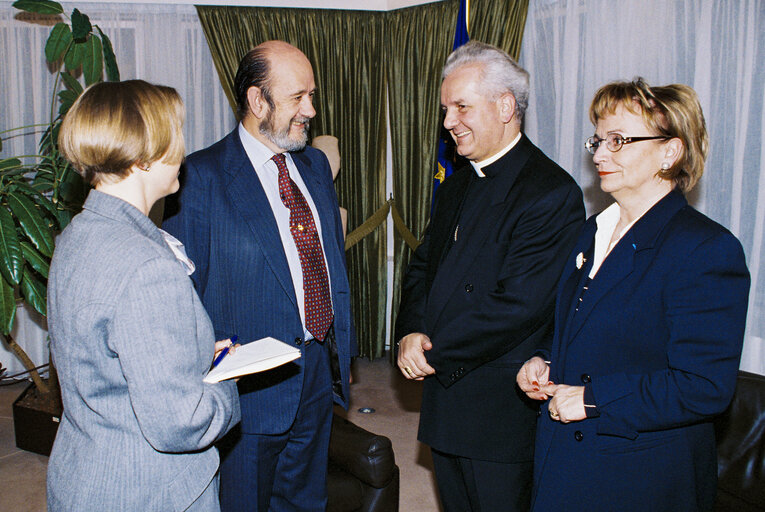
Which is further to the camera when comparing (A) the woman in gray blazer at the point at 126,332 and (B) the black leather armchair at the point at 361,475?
(B) the black leather armchair at the point at 361,475

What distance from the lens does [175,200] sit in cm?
208

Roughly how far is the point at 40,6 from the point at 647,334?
411 cm

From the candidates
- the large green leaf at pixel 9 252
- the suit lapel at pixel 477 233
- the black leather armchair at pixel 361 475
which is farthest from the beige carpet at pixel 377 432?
the suit lapel at pixel 477 233

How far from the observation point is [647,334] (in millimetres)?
1535

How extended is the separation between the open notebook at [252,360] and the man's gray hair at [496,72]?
1.11 meters

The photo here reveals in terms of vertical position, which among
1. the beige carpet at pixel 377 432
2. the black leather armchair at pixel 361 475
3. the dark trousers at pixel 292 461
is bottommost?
the beige carpet at pixel 377 432

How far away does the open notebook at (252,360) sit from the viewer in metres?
1.38

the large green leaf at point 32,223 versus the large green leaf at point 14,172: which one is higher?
the large green leaf at point 14,172

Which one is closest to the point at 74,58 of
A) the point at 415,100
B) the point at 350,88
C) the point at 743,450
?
the point at 350,88

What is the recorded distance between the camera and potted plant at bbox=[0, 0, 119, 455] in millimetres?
3367

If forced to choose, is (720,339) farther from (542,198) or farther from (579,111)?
(579,111)

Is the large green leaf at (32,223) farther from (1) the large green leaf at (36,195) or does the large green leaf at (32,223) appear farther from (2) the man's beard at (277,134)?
(2) the man's beard at (277,134)

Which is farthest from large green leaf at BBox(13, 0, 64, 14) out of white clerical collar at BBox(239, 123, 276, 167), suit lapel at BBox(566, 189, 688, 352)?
suit lapel at BBox(566, 189, 688, 352)

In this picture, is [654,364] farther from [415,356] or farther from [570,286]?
[415,356]
